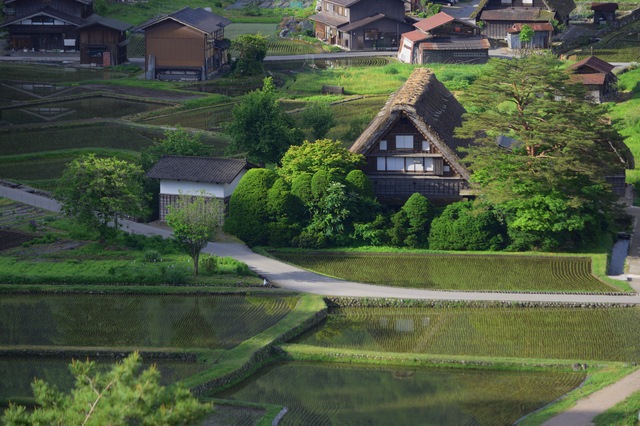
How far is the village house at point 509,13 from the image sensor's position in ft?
305

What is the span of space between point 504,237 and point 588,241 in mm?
3279

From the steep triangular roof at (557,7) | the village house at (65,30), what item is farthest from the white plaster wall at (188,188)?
the steep triangular roof at (557,7)

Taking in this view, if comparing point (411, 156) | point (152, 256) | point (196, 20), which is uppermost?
point (196, 20)

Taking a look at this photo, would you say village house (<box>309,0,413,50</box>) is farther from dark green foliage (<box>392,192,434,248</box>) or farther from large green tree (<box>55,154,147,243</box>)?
large green tree (<box>55,154,147,243</box>)

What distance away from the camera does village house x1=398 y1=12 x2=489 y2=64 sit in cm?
8656

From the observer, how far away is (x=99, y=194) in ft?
155

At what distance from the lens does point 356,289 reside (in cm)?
4334

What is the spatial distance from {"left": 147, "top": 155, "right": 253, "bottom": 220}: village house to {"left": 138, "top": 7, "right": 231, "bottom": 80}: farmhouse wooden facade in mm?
34124

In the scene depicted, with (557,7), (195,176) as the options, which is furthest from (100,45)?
(195,176)

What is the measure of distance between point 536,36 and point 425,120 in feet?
140

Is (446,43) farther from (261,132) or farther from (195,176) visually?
(195,176)

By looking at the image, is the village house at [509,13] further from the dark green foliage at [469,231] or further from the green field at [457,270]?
the green field at [457,270]

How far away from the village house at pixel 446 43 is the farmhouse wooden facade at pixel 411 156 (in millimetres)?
34757

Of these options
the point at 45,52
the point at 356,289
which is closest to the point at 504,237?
the point at 356,289
